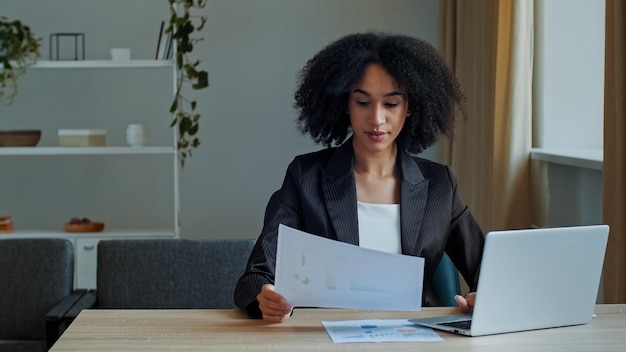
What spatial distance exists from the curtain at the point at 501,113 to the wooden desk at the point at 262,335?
1.67 metres

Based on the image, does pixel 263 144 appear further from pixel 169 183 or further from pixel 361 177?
pixel 361 177

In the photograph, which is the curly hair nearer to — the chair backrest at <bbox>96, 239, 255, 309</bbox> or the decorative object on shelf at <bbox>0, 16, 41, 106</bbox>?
the chair backrest at <bbox>96, 239, 255, 309</bbox>

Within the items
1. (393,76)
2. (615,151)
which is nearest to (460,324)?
(393,76)

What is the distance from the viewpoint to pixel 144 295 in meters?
2.71

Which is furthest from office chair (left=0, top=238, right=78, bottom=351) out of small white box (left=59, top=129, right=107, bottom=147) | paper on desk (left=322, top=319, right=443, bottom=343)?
small white box (left=59, top=129, right=107, bottom=147)

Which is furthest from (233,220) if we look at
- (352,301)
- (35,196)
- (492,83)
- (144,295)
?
(352,301)

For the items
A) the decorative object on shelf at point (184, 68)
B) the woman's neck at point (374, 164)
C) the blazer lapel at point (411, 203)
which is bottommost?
the blazer lapel at point (411, 203)

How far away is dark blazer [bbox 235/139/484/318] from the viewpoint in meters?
2.17

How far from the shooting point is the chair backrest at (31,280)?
279cm

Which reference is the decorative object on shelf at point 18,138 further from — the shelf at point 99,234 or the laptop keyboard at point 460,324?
the laptop keyboard at point 460,324

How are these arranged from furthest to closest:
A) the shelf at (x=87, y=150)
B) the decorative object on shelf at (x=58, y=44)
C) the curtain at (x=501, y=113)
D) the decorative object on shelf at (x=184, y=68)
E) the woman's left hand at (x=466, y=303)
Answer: the decorative object on shelf at (x=58, y=44), the shelf at (x=87, y=150), the decorative object on shelf at (x=184, y=68), the curtain at (x=501, y=113), the woman's left hand at (x=466, y=303)

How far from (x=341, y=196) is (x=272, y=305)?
46 cm

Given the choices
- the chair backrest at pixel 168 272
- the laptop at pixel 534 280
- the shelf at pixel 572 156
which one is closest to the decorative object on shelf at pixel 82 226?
the chair backrest at pixel 168 272

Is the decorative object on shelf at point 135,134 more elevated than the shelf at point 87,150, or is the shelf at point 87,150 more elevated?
the decorative object on shelf at point 135,134
